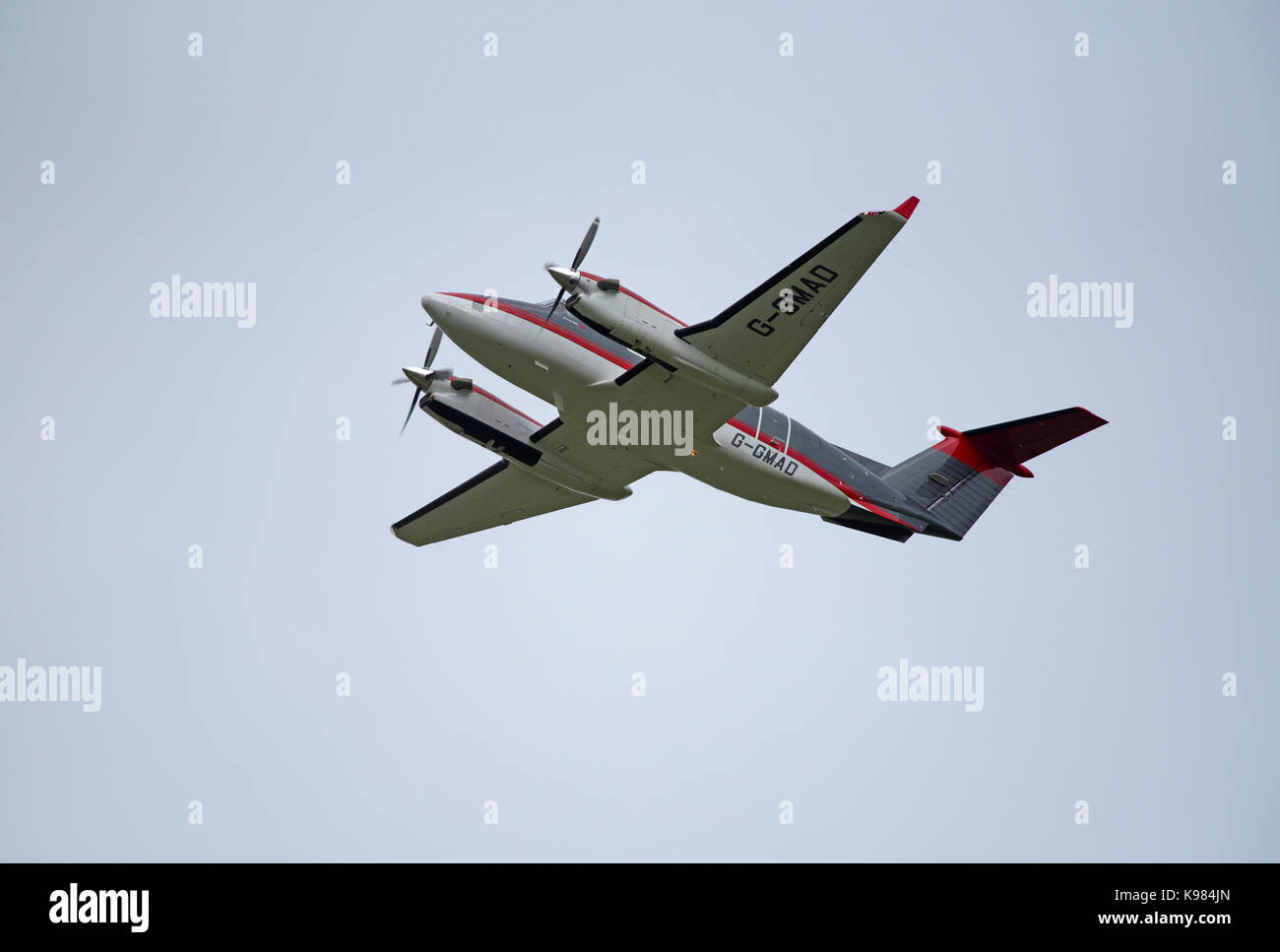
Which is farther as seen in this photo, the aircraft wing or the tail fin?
the tail fin

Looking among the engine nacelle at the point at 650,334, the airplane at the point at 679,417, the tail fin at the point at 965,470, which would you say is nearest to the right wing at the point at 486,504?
the airplane at the point at 679,417

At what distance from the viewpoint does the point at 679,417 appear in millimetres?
23469

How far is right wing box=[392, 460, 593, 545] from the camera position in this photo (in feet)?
91.7

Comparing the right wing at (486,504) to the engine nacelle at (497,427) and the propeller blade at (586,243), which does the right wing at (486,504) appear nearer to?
the engine nacelle at (497,427)

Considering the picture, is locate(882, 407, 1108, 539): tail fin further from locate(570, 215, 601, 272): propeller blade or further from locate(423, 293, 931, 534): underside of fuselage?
locate(570, 215, 601, 272): propeller blade

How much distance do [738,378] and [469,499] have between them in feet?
29.1

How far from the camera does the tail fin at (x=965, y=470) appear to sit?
27.8 m

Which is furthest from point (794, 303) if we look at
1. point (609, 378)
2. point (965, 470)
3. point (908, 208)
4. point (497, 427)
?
point (965, 470)

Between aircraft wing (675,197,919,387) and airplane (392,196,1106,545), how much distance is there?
0.03 metres

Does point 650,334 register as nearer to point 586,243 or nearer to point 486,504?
point 586,243

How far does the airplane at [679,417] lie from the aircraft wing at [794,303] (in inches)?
1.0

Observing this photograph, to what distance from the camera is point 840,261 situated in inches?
819

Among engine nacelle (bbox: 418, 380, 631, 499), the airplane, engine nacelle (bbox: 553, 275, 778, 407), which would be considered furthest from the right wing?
engine nacelle (bbox: 553, 275, 778, 407)
